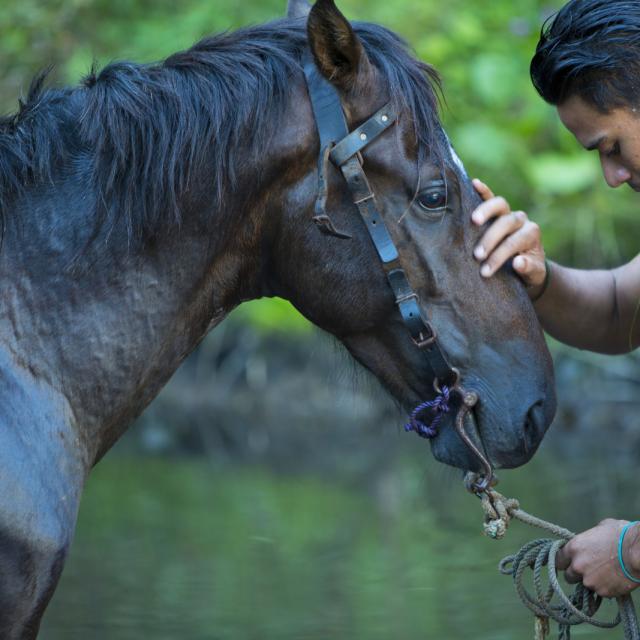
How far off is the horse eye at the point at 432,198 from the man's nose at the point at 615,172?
54 cm

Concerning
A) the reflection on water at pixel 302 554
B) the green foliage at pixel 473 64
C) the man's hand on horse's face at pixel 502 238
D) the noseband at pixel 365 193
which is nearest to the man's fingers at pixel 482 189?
the man's hand on horse's face at pixel 502 238

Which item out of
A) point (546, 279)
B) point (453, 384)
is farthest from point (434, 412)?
point (546, 279)

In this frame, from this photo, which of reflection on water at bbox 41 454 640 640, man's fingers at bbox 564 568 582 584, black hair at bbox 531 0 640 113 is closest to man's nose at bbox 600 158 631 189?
black hair at bbox 531 0 640 113

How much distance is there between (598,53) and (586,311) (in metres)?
0.88

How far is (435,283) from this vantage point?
2363mm

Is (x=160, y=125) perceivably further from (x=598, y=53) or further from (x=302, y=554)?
(x=302, y=554)

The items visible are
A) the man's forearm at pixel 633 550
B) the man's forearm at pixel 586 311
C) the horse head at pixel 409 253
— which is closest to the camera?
the horse head at pixel 409 253

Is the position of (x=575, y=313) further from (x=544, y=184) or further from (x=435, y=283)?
(x=544, y=184)

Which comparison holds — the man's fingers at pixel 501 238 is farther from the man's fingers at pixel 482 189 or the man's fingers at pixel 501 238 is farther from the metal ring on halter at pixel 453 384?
the metal ring on halter at pixel 453 384

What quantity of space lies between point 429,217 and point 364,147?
0.21m

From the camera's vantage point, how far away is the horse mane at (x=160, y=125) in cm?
228

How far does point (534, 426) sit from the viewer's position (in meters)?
2.41

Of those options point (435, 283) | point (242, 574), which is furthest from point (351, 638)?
point (435, 283)

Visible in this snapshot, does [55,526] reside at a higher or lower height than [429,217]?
lower
